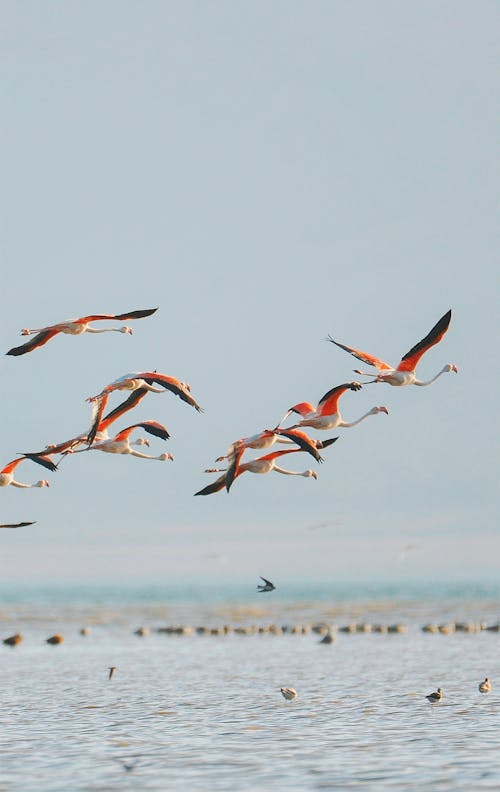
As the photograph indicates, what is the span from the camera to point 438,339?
27.2 meters

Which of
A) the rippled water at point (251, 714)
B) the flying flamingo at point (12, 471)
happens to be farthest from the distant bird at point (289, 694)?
the flying flamingo at point (12, 471)

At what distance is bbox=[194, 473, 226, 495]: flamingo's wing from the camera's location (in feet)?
83.6

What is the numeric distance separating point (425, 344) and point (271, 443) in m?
3.46

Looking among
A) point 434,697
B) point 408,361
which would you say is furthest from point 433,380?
point 434,697

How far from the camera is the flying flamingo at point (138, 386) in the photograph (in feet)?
84.5

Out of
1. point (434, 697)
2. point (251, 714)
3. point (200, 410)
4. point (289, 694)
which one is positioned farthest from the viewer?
point (289, 694)

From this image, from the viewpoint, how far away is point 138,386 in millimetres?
26578

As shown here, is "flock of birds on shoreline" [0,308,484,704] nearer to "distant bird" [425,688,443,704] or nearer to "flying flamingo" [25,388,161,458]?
"flying flamingo" [25,388,161,458]

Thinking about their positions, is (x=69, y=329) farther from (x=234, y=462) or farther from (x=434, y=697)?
(x=434, y=697)

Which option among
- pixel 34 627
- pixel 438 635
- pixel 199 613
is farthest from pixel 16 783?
pixel 199 613

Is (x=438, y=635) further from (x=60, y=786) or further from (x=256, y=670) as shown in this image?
(x=60, y=786)

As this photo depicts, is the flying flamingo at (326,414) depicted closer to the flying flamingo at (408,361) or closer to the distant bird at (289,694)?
the flying flamingo at (408,361)

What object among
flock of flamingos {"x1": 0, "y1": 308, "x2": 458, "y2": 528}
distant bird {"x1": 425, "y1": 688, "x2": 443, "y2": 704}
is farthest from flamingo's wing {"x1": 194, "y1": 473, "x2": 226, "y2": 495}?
distant bird {"x1": 425, "y1": 688, "x2": 443, "y2": 704}

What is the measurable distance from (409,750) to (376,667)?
17.8 metres
